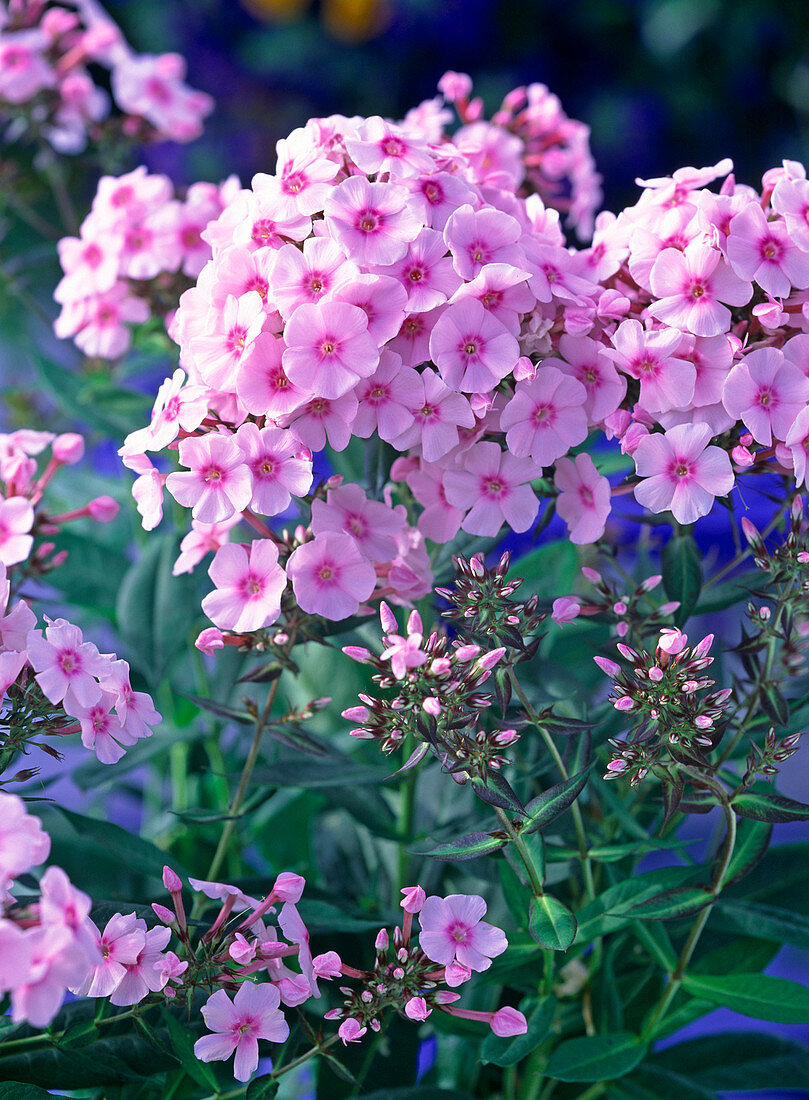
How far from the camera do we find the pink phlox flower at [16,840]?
34 centimetres

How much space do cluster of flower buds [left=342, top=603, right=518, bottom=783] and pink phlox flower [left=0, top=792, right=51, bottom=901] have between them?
0.42 ft

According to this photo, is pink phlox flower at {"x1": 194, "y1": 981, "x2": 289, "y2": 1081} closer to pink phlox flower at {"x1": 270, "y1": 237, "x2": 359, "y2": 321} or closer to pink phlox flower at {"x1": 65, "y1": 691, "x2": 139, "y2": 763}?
pink phlox flower at {"x1": 65, "y1": 691, "x2": 139, "y2": 763}

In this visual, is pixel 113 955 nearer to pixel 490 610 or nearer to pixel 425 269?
pixel 490 610

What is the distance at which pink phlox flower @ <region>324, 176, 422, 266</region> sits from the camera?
0.45 m

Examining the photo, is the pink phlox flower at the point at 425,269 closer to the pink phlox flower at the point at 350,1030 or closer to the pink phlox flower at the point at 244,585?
the pink phlox flower at the point at 244,585

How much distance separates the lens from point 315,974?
1.42 feet

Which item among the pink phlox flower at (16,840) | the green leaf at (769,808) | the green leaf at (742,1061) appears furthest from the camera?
the green leaf at (742,1061)

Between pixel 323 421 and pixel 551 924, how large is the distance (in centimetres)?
24

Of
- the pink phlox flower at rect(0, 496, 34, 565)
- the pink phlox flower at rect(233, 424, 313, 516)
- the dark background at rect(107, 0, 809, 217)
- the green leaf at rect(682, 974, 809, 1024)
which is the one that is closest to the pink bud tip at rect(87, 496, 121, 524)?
the pink phlox flower at rect(0, 496, 34, 565)

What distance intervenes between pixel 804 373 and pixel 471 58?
1.95m

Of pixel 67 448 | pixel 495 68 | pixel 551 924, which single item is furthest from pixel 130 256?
pixel 495 68

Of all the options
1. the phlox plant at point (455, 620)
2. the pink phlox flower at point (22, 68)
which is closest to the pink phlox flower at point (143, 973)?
the phlox plant at point (455, 620)

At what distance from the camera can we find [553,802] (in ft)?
1.49

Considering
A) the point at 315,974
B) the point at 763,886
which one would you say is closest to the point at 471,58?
the point at 763,886
